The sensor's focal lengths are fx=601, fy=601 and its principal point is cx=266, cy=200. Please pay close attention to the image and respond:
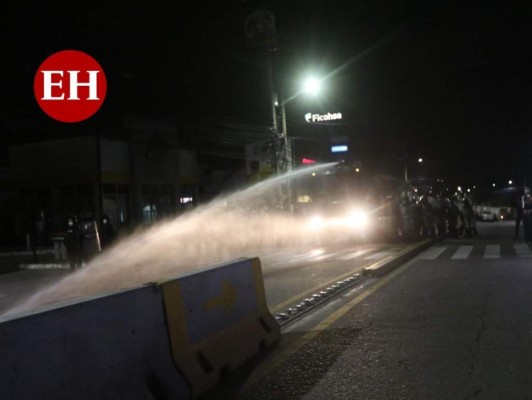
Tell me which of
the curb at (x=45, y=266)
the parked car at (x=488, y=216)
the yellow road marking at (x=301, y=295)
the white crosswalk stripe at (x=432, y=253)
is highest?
the parked car at (x=488, y=216)

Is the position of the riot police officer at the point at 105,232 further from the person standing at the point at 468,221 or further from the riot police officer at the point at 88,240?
the person standing at the point at 468,221

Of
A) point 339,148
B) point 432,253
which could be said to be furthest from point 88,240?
point 339,148

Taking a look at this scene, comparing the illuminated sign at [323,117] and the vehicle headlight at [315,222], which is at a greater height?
the illuminated sign at [323,117]

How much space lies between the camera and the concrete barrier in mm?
3555

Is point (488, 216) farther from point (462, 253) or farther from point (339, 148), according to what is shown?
point (462, 253)

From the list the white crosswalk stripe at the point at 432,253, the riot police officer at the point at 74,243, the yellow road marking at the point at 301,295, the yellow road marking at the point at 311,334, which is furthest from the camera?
the riot police officer at the point at 74,243

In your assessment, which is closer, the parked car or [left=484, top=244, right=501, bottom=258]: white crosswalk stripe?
[left=484, top=244, right=501, bottom=258]: white crosswalk stripe

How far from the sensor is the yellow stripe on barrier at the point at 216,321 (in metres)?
4.96

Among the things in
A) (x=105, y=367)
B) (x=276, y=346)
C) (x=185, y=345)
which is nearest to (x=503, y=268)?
(x=276, y=346)

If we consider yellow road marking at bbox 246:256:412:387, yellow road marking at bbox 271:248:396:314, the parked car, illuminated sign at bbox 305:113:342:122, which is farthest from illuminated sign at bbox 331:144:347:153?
yellow road marking at bbox 246:256:412:387

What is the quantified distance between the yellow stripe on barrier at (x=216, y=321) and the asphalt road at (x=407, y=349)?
0.19 meters

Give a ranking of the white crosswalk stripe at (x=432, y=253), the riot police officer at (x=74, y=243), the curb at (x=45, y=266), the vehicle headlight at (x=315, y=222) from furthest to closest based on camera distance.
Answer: the vehicle headlight at (x=315, y=222) → the curb at (x=45, y=266) → the riot police officer at (x=74, y=243) → the white crosswalk stripe at (x=432, y=253)

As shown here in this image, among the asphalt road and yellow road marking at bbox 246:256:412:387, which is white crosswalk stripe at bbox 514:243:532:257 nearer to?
the asphalt road

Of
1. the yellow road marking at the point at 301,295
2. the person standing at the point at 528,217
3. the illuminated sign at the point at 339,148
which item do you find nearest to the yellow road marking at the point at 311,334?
the yellow road marking at the point at 301,295
